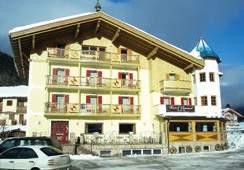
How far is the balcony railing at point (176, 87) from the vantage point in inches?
1519

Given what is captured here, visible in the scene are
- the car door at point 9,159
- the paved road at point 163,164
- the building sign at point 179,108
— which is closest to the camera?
the car door at point 9,159

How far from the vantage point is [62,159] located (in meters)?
16.3

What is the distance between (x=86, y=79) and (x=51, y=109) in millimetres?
4844

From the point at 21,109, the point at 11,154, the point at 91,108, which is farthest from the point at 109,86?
the point at 21,109

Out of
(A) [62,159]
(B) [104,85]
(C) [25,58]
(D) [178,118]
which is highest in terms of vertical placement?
(C) [25,58]

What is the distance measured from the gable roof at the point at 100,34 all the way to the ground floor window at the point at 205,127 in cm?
671

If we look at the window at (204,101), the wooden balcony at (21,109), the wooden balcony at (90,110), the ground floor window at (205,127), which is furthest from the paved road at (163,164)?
the wooden balcony at (21,109)

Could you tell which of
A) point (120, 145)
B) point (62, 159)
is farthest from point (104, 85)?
point (62, 159)

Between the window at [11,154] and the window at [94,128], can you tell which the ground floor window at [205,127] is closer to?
the window at [94,128]

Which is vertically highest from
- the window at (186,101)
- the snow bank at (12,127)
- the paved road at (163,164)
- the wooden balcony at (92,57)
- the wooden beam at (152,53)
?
the wooden beam at (152,53)

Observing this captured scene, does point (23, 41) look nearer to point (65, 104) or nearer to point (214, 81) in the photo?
point (65, 104)

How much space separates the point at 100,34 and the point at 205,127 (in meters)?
15.0

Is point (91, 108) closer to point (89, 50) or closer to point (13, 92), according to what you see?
point (89, 50)

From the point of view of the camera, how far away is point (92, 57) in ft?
125
